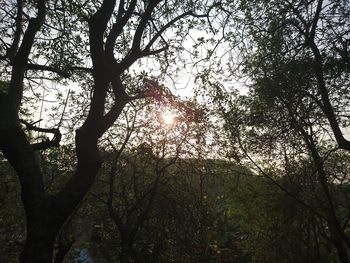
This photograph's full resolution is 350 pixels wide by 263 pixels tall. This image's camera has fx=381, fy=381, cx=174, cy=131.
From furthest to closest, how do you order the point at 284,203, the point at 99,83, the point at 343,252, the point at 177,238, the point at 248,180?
the point at 248,180 < the point at 284,203 < the point at 343,252 < the point at 177,238 < the point at 99,83

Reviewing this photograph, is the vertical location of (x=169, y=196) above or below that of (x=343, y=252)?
above

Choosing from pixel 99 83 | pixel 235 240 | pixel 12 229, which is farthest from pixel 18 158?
pixel 235 240

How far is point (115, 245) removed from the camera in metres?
16.4

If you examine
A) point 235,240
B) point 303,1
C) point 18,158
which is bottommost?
point 18,158

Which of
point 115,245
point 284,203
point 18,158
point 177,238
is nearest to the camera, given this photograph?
point 18,158

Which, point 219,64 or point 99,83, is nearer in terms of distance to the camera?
point 99,83

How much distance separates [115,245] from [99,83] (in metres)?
11.7

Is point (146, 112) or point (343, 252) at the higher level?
point (146, 112)

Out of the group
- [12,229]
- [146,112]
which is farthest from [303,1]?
[12,229]

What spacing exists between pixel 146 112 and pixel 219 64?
3.84 metres

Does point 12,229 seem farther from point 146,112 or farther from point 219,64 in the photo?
point 219,64

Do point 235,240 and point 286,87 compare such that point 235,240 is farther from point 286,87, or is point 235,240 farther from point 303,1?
point 303,1

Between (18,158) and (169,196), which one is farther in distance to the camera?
(169,196)

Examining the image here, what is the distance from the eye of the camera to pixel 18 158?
5.36 metres
